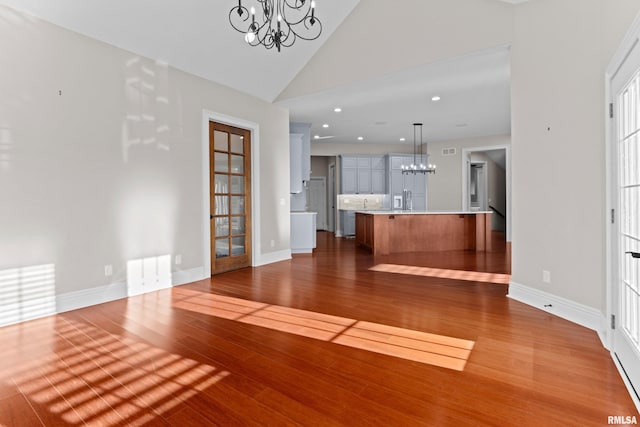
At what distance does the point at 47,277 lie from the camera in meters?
3.63

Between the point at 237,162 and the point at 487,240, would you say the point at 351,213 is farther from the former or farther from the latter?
the point at 237,162

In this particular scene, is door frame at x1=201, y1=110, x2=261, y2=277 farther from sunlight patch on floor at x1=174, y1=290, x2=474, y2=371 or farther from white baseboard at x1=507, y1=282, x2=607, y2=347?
white baseboard at x1=507, y1=282, x2=607, y2=347

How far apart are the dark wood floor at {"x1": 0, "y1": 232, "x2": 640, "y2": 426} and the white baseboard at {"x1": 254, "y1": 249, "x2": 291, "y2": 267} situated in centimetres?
238

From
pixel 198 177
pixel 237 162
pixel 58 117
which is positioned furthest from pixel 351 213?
pixel 58 117

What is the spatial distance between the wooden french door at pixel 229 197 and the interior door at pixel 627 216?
4815mm

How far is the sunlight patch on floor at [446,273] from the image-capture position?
5055 millimetres

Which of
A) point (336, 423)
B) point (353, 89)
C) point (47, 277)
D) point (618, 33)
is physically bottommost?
point (336, 423)

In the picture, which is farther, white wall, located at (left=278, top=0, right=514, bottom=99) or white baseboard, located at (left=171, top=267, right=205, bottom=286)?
white baseboard, located at (left=171, top=267, right=205, bottom=286)

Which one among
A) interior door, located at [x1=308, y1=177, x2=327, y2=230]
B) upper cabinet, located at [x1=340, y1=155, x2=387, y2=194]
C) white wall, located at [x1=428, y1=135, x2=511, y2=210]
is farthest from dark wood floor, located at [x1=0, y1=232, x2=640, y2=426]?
interior door, located at [x1=308, y1=177, x2=327, y2=230]

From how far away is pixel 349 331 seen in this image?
3053 millimetres

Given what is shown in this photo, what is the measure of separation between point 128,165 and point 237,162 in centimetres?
196

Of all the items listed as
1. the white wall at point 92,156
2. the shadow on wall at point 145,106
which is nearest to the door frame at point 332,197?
the white wall at point 92,156

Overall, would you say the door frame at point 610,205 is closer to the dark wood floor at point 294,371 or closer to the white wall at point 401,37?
the dark wood floor at point 294,371

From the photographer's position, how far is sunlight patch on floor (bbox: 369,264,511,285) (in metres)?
5.05
